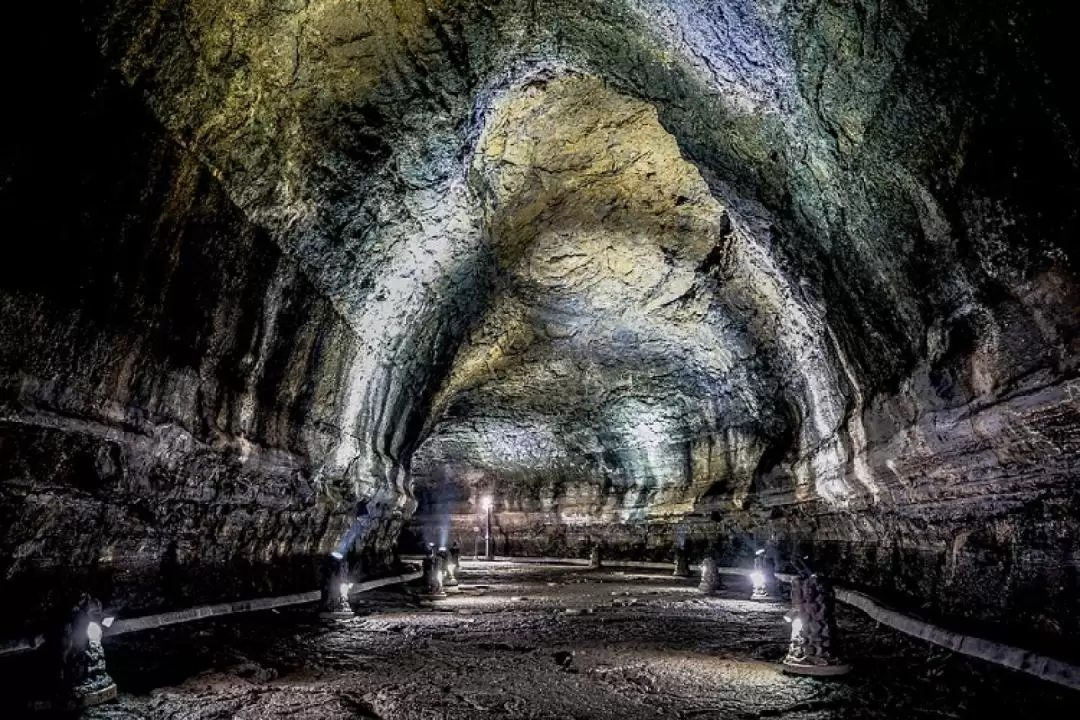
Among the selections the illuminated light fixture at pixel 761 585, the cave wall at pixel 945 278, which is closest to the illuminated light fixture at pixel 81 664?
the cave wall at pixel 945 278

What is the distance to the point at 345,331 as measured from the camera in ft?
32.7

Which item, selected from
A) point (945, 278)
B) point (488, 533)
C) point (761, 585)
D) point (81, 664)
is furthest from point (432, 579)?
point (488, 533)

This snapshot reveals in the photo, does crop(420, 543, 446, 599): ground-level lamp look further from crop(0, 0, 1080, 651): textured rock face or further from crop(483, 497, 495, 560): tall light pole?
crop(483, 497, 495, 560): tall light pole

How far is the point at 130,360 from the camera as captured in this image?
6031 millimetres

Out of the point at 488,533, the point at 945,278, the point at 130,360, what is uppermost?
the point at 945,278

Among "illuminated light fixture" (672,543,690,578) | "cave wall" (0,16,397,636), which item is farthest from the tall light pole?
"cave wall" (0,16,397,636)

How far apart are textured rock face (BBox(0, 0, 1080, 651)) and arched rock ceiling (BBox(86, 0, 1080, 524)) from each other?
0.04 meters

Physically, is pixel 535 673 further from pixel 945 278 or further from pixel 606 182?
pixel 606 182

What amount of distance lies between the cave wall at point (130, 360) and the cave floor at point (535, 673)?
904 millimetres

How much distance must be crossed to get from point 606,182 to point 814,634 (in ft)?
26.5

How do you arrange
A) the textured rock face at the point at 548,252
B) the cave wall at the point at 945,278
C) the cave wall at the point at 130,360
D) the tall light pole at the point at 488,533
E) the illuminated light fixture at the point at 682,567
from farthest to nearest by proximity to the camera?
1. the tall light pole at the point at 488,533
2. the illuminated light fixture at the point at 682,567
3. the textured rock face at the point at 548,252
4. the cave wall at the point at 130,360
5. the cave wall at the point at 945,278

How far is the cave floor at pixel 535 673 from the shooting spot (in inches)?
161

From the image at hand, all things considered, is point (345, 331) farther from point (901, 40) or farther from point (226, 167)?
point (901, 40)

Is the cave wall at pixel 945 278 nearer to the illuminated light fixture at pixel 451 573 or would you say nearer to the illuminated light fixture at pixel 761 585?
the illuminated light fixture at pixel 761 585
